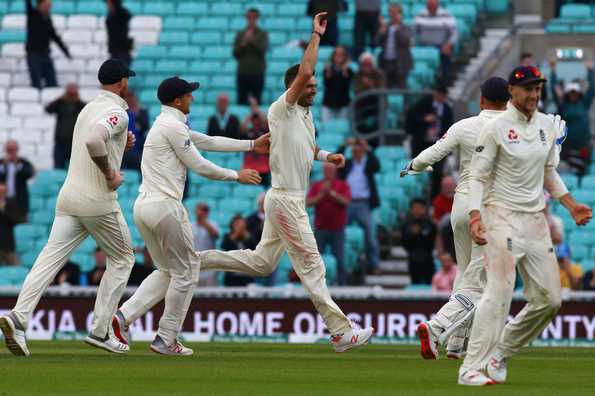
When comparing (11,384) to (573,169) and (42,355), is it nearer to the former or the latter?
(42,355)

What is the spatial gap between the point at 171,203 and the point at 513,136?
12.2 feet

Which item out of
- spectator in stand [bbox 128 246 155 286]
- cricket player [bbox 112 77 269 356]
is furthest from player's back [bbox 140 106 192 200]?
spectator in stand [bbox 128 246 155 286]

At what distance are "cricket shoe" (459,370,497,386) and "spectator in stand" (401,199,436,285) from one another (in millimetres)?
10462

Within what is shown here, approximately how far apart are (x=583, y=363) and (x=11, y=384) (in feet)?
16.4

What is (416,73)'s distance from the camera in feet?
85.6

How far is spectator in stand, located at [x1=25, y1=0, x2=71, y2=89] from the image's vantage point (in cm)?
2705

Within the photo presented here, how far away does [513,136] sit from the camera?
11.7 meters

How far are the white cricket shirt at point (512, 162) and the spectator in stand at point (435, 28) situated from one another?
14.5 m

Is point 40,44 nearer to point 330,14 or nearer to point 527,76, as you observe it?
point 330,14

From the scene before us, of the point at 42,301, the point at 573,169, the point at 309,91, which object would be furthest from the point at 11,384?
the point at 573,169

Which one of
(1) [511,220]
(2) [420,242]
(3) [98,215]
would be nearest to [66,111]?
(2) [420,242]

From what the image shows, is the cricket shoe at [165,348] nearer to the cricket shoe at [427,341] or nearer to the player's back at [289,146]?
the player's back at [289,146]

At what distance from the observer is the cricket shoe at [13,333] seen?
13.8 meters

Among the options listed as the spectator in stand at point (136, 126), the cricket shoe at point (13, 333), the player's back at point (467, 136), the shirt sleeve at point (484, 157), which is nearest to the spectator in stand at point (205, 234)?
the spectator in stand at point (136, 126)
